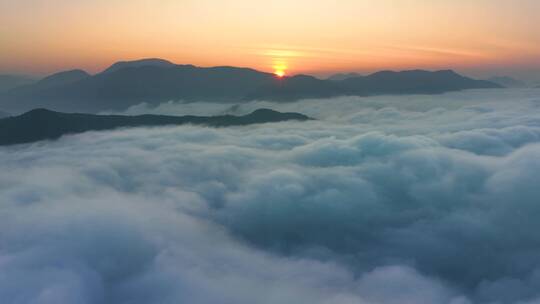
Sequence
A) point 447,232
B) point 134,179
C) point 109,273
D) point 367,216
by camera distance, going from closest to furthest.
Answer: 1. point 109,273
2. point 447,232
3. point 367,216
4. point 134,179

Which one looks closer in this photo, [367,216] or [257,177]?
[367,216]

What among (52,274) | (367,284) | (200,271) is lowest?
(367,284)

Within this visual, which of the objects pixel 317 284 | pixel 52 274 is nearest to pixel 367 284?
pixel 317 284

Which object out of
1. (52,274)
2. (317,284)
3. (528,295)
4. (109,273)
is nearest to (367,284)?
(317,284)

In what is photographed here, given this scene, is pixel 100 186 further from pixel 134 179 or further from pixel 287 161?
pixel 287 161

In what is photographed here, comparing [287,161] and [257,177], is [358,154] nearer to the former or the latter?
[287,161]

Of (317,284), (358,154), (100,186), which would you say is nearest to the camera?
(317,284)

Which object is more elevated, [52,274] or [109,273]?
[52,274]
